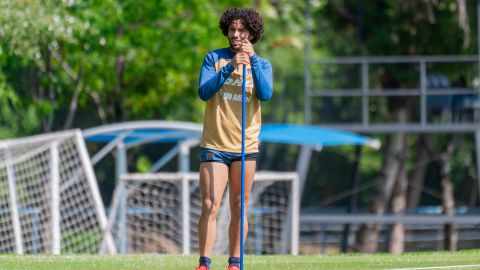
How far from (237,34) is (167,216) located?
36.7ft

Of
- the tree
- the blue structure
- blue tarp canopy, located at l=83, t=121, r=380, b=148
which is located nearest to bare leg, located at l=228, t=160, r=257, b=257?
the blue structure

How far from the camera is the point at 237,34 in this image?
9.55m

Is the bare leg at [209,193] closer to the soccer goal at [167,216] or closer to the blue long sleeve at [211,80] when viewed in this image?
the blue long sleeve at [211,80]

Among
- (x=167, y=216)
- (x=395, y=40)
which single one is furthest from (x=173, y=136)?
(x=395, y=40)

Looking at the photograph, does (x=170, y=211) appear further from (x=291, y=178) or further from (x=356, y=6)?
(x=356, y=6)

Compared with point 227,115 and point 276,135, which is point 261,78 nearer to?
point 227,115

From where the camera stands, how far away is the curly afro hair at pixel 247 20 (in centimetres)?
962

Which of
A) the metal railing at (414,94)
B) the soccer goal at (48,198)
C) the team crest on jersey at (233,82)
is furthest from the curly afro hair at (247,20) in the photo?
the metal railing at (414,94)

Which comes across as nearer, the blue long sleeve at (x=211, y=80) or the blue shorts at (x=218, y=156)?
the blue long sleeve at (x=211, y=80)

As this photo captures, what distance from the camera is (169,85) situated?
2522cm

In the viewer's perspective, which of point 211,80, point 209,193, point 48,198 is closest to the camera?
point 211,80

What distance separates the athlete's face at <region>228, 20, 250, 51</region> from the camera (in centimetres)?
955

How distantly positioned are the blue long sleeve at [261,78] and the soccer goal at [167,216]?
8976 mm

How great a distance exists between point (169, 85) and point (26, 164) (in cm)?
544
